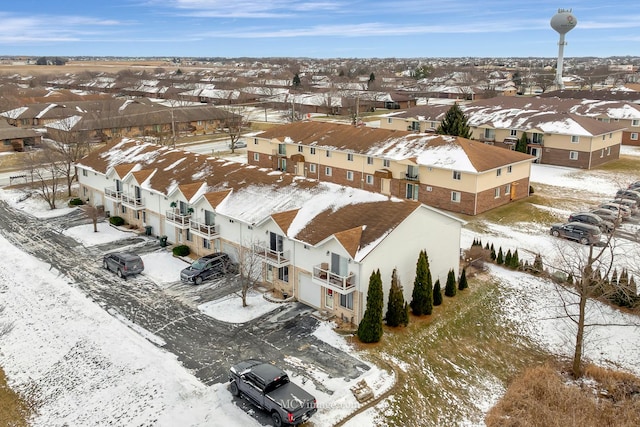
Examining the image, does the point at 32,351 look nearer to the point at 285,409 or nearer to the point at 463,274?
the point at 285,409

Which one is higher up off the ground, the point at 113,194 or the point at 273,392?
the point at 113,194

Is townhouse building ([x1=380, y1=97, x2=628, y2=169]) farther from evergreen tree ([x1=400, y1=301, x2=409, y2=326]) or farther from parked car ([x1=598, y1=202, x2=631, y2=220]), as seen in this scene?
evergreen tree ([x1=400, y1=301, x2=409, y2=326])

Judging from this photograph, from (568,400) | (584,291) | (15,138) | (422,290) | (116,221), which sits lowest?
(568,400)

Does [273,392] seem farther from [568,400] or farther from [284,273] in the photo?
[568,400]

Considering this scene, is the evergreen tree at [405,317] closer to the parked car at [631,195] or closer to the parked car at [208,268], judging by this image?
the parked car at [208,268]

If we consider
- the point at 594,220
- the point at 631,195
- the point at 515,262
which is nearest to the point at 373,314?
the point at 515,262

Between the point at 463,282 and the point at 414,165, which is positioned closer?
the point at 463,282
